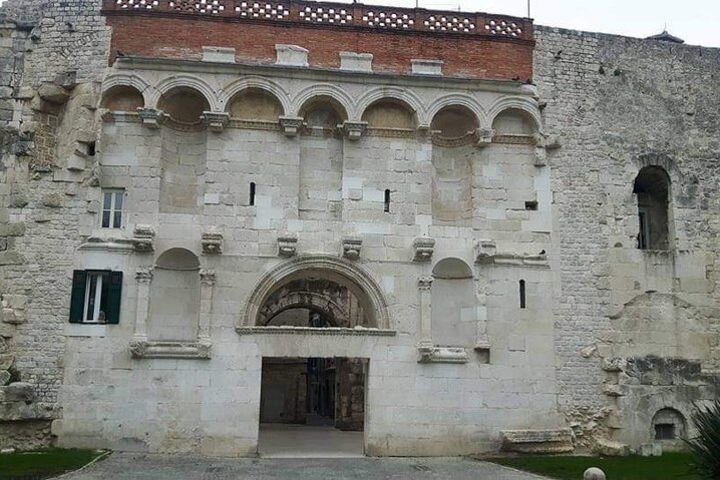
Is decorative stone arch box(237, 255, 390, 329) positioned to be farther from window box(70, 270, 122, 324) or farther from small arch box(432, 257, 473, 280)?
window box(70, 270, 122, 324)

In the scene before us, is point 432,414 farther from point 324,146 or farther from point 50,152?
point 50,152

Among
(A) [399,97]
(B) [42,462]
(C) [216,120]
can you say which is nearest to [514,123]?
(A) [399,97]

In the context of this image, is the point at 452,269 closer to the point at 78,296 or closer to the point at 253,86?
the point at 253,86

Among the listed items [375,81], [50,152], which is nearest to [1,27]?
[50,152]

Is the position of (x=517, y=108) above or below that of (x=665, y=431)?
above

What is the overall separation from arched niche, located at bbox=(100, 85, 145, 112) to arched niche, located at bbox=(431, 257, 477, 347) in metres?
7.65

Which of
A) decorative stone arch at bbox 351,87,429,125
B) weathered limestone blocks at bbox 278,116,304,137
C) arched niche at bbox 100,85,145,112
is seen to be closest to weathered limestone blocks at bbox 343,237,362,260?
weathered limestone blocks at bbox 278,116,304,137

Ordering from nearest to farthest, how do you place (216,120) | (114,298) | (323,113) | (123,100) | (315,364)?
(114,298) → (216,120) → (123,100) → (323,113) → (315,364)

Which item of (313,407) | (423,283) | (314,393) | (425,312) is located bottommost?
(313,407)

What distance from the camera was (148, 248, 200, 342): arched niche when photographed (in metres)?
15.6

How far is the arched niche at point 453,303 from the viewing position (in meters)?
16.2

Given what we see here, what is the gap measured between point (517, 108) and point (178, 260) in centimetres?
853

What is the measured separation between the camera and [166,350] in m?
14.9

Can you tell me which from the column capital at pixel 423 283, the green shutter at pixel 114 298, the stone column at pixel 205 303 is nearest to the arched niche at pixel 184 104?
the stone column at pixel 205 303
